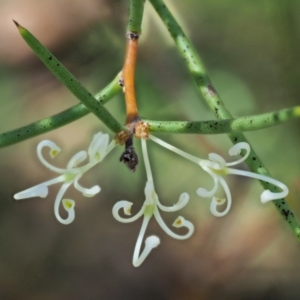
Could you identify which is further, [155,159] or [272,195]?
[155,159]

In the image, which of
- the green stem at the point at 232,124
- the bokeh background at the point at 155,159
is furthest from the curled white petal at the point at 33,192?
the bokeh background at the point at 155,159

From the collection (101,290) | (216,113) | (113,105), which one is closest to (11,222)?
(101,290)

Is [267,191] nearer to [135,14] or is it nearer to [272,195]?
[272,195]

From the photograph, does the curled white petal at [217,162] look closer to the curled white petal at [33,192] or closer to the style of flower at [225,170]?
the style of flower at [225,170]

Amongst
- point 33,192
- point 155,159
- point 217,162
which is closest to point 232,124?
point 217,162

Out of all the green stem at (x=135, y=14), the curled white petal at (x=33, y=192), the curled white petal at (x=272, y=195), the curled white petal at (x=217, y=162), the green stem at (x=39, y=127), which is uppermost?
the green stem at (x=135, y=14)

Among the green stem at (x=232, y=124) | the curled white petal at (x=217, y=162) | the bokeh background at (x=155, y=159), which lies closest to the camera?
the green stem at (x=232, y=124)
